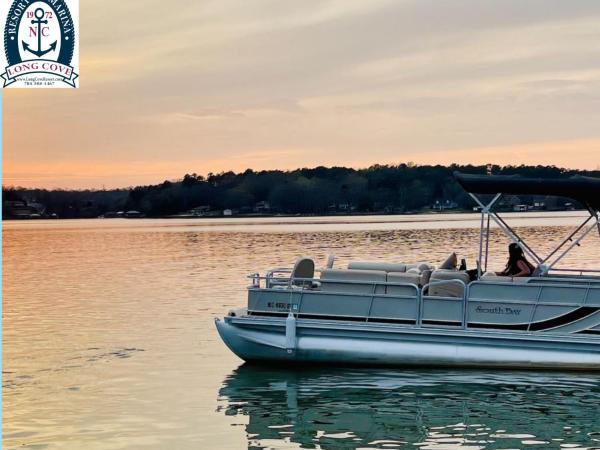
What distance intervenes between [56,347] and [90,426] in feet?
26.9

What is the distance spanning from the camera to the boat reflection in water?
12906mm

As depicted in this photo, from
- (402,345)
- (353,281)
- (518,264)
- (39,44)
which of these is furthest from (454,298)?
(39,44)

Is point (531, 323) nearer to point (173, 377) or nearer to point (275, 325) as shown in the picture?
point (275, 325)

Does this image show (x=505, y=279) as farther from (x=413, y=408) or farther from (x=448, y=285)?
(x=413, y=408)

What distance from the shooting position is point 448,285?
1633 cm

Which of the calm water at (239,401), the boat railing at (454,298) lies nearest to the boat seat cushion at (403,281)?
the boat railing at (454,298)

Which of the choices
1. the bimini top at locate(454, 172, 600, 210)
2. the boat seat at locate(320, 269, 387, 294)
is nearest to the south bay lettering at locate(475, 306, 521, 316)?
the boat seat at locate(320, 269, 387, 294)

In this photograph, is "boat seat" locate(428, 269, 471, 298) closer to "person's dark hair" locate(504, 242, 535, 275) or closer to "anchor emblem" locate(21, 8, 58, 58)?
"person's dark hair" locate(504, 242, 535, 275)

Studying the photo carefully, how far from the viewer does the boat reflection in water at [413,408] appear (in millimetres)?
12906

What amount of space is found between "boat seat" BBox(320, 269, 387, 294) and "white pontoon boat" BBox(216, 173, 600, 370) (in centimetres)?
2

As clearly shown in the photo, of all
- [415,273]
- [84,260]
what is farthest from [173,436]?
[84,260]

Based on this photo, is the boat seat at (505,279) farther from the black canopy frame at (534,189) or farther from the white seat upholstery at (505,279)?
the black canopy frame at (534,189)

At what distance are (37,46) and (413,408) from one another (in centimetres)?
1001

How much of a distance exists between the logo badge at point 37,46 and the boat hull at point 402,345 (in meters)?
5.85
